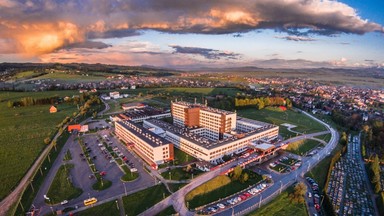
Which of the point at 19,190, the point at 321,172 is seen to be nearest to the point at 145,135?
the point at 19,190

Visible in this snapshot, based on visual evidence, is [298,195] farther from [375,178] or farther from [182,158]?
[182,158]

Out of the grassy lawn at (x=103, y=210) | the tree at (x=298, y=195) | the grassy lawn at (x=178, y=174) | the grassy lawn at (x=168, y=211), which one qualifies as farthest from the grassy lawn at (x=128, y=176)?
the tree at (x=298, y=195)

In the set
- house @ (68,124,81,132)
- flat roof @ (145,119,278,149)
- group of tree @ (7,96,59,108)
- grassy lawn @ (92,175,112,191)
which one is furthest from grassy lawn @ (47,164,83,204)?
group of tree @ (7,96,59,108)

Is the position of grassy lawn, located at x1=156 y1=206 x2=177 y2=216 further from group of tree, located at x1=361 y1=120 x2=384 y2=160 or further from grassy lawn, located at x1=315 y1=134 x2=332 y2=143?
group of tree, located at x1=361 y1=120 x2=384 y2=160

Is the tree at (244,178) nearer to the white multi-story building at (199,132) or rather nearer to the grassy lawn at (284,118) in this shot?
the white multi-story building at (199,132)

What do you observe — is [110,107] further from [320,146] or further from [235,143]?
[320,146]
